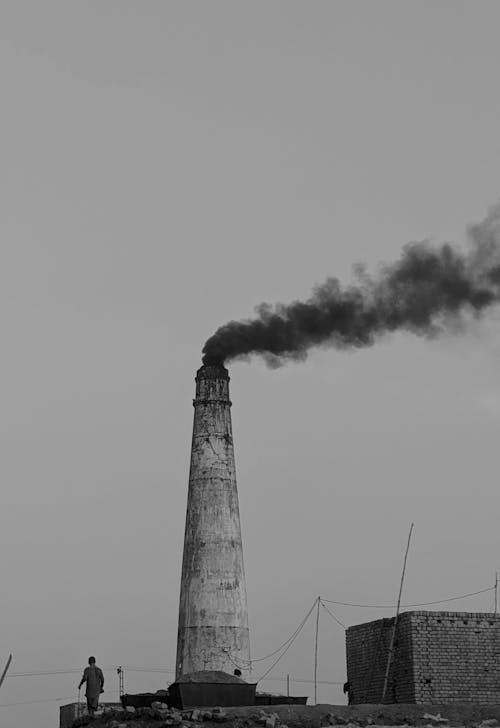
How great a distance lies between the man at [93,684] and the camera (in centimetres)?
1908

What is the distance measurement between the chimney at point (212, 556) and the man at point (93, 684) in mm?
6693

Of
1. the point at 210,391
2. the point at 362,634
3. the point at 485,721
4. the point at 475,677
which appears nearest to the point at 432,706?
the point at 485,721

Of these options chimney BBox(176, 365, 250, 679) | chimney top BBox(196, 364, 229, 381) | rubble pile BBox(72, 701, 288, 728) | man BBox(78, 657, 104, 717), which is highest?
chimney top BBox(196, 364, 229, 381)

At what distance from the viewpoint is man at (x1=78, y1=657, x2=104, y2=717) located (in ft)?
62.6

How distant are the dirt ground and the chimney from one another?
7.58m

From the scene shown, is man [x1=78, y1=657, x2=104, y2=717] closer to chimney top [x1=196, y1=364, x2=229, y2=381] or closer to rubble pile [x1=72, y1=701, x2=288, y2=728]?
rubble pile [x1=72, y1=701, x2=288, y2=728]

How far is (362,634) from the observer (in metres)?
22.0

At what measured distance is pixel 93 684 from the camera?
62.7 ft

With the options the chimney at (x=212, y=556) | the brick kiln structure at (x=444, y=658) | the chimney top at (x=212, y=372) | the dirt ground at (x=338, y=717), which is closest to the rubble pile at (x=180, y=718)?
the dirt ground at (x=338, y=717)

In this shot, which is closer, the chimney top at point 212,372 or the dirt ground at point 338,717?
the dirt ground at point 338,717

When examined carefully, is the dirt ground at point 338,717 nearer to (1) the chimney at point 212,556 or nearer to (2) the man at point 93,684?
(2) the man at point 93,684

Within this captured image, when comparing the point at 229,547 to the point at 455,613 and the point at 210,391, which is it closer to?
the point at 210,391

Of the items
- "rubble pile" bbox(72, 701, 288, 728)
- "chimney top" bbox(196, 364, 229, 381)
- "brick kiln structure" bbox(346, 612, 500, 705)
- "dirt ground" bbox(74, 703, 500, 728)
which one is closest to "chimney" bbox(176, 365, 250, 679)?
"chimney top" bbox(196, 364, 229, 381)

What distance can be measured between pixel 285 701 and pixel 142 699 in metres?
2.51
